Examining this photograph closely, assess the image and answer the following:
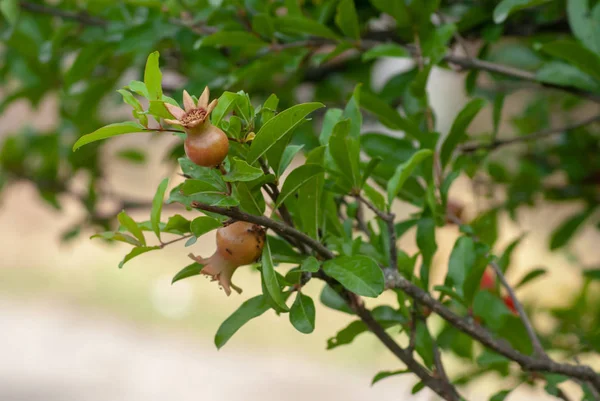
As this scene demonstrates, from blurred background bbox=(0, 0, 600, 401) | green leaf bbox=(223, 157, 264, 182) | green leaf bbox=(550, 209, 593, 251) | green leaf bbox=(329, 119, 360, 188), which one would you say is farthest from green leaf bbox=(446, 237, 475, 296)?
blurred background bbox=(0, 0, 600, 401)

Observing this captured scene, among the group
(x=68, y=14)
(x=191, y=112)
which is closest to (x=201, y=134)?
(x=191, y=112)

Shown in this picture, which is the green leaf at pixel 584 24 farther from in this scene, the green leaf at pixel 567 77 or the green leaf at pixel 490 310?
the green leaf at pixel 490 310

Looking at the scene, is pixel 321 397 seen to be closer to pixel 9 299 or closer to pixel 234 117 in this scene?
pixel 9 299

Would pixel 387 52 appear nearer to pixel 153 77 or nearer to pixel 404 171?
pixel 404 171

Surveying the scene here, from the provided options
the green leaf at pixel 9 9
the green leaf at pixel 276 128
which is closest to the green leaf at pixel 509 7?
the green leaf at pixel 276 128

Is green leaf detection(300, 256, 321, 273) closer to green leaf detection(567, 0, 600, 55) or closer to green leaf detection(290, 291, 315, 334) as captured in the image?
green leaf detection(290, 291, 315, 334)

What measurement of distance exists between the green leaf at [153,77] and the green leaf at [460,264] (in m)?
0.30

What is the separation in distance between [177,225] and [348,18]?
293mm

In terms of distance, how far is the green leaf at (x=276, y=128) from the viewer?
404mm

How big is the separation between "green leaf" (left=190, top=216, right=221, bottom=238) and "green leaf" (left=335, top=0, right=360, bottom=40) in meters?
0.28

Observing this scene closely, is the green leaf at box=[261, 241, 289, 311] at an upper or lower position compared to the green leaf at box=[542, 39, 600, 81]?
lower

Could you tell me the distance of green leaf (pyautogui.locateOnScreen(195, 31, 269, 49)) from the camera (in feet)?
2.03

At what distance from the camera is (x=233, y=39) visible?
2.12 feet

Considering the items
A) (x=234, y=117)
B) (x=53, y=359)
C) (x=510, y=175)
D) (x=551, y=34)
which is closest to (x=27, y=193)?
(x=53, y=359)
